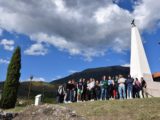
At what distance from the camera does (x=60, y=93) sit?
73.6 ft

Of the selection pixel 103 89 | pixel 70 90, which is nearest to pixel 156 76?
pixel 103 89

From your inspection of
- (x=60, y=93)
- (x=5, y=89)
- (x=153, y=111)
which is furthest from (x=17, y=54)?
(x=153, y=111)

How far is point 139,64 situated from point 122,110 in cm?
1112

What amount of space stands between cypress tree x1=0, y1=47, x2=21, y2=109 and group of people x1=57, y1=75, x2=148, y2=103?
3795 mm

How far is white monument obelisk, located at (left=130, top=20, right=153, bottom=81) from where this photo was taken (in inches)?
1063

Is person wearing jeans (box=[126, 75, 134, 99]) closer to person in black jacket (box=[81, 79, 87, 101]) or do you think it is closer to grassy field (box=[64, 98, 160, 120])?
grassy field (box=[64, 98, 160, 120])

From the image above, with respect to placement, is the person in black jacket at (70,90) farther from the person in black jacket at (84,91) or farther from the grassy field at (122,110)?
the grassy field at (122,110)

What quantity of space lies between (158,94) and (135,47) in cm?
421

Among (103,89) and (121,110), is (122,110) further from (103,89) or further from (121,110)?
(103,89)

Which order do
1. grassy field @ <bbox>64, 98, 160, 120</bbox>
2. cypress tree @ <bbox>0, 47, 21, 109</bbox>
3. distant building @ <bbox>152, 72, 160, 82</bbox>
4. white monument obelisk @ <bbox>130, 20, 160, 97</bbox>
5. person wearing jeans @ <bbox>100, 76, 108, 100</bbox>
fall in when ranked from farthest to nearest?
distant building @ <bbox>152, 72, 160, 82</bbox> → white monument obelisk @ <bbox>130, 20, 160, 97</bbox> → cypress tree @ <bbox>0, 47, 21, 109</bbox> → person wearing jeans @ <bbox>100, 76, 108, 100</bbox> → grassy field @ <bbox>64, 98, 160, 120</bbox>

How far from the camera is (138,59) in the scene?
2739cm

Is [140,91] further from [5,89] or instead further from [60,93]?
[5,89]

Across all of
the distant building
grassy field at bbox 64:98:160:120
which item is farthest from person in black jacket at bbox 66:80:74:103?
the distant building

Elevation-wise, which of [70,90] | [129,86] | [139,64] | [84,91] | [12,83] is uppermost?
[139,64]
